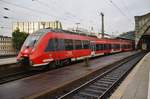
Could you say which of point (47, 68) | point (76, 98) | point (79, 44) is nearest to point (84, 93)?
point (76, 98)

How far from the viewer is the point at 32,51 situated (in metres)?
15.4

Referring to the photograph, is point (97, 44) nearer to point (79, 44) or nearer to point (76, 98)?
point (79, 44)

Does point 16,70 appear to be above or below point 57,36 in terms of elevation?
below

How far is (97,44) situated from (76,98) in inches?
917

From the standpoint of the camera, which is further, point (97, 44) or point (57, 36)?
point (97, 44)

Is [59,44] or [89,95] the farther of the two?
[59,44]

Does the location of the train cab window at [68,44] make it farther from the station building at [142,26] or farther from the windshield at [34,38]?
the station building at [142,26]

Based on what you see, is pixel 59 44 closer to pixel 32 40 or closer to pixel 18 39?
pixel 32 40

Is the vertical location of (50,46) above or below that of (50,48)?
above

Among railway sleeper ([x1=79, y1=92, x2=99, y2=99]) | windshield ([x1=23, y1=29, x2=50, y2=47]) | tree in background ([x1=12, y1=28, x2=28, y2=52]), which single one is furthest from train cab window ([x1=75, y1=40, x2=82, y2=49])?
tree in background ([x1=12, y1=28, x2=28, y2=52])

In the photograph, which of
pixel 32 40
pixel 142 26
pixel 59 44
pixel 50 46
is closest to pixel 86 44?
pixel 59 44

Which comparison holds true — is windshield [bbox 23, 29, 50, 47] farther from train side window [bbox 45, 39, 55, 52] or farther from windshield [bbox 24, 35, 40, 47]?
train side window [bbox 45, 39, 55, 52]

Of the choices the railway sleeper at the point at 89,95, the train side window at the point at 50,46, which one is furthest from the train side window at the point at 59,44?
the railway sleeper at the point at 89,95

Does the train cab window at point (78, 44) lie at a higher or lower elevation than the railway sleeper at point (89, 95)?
higher
